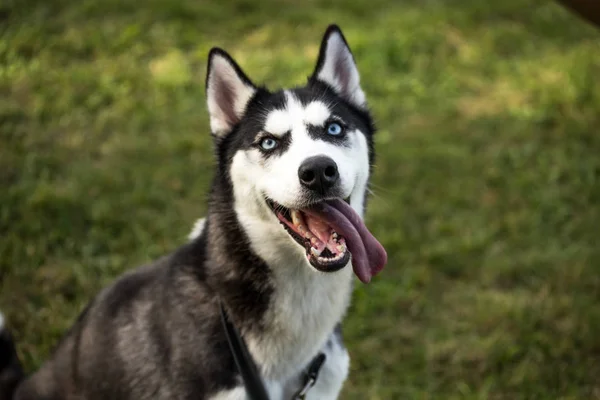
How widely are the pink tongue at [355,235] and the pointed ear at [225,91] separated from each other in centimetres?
66

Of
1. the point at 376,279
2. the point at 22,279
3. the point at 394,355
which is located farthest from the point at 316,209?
the point at 22,279

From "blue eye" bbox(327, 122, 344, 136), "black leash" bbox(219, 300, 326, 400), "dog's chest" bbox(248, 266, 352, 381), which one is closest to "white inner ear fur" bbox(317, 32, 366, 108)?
"blue eye" bbox(327, 122, 344, 136)

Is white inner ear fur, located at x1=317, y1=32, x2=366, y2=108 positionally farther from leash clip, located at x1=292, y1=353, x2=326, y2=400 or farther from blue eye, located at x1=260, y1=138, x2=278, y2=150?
leash clip, located at x1=292, y1=353, x2=326, y2=400

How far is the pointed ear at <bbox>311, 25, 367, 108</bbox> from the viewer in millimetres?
3016

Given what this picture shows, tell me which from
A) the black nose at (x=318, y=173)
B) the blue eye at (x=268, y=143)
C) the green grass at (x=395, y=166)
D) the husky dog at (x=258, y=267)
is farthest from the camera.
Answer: the green grass at (x=395, y=166)

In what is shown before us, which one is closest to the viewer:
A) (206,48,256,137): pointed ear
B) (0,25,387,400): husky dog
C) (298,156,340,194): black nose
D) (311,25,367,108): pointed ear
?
(298,156,340,194): black nose

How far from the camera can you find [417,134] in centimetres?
624

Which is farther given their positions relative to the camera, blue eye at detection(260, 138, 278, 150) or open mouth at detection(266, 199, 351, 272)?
blue eye at detection(260, 138, 278, 150)

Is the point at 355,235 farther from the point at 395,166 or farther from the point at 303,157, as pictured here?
the point at 395,166

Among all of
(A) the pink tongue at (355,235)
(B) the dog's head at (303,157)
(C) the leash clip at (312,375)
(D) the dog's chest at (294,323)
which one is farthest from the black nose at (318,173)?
(C) the leash clip at (312,375)

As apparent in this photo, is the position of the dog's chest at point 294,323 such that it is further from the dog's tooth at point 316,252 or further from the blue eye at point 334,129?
the blue eye at point 334,129

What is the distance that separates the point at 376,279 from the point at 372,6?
4.41 meters

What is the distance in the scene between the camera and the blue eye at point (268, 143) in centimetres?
272

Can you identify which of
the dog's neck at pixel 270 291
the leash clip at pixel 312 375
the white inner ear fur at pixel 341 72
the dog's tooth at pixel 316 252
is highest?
the white inner ear fur at pixel 341 72
